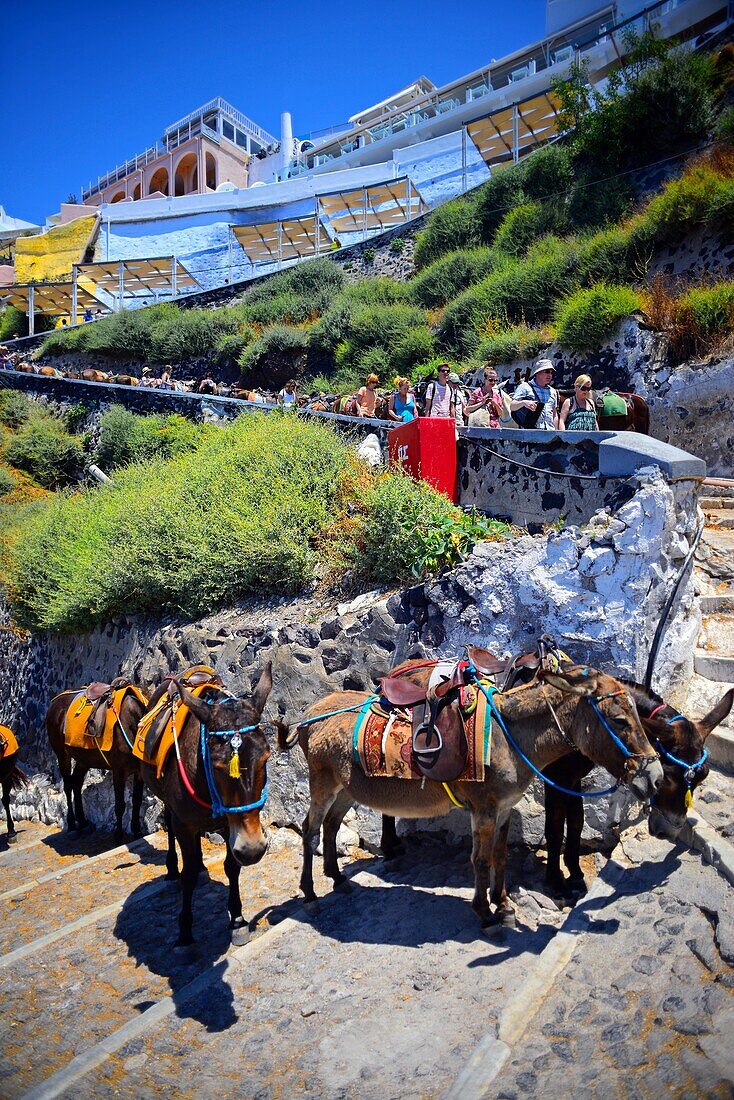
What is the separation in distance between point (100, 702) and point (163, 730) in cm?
249

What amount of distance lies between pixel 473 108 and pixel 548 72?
481cm

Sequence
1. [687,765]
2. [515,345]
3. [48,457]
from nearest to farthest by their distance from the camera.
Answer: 1. [687,765]
2. [515,345]
3. [48,457]

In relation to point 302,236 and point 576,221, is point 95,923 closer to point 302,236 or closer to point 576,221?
point 576,221

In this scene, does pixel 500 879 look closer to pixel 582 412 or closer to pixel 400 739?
pixel 400 739

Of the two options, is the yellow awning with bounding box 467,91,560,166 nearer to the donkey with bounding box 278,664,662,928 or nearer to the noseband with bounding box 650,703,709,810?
the donkey with bounding box 278,664,662,928

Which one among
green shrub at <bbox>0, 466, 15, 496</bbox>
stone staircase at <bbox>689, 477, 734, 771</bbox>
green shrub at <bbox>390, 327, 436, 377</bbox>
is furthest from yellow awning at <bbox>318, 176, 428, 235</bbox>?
stone staircase at <bbox>689, 477, 734, 771</bbox>

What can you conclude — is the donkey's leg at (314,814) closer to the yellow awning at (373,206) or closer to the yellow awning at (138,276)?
the yellow awning at (373,206)

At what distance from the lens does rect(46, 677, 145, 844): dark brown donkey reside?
8.00 metres

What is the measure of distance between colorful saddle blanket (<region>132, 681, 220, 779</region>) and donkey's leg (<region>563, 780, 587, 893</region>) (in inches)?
114

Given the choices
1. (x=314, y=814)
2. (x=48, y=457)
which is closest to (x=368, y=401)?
(x=314, y=814)

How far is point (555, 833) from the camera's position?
5.54 metres

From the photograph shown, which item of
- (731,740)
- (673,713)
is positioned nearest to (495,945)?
(673,713)

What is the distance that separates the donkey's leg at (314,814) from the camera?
6.00 m

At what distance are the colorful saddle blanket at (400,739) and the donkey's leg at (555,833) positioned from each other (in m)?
0.80
